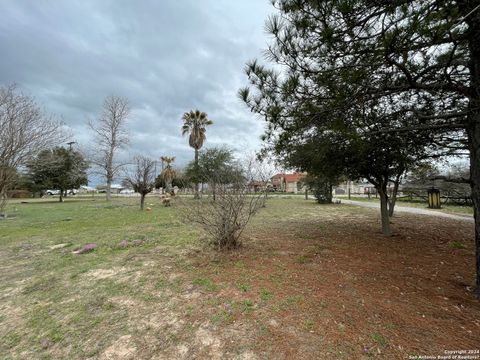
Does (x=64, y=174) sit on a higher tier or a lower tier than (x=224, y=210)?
higher

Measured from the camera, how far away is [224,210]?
15.3 ft

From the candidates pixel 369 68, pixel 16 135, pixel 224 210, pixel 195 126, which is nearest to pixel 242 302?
pixel 224 210

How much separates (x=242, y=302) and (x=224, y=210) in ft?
6.48

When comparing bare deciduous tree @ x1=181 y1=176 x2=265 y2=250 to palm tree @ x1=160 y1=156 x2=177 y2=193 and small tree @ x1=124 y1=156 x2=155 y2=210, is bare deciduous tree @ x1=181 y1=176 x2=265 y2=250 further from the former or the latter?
palm tree @ x1=160 y1=156 x2=177 y2=193

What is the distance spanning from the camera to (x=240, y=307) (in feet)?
9.21

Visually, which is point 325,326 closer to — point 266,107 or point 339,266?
point 339,266

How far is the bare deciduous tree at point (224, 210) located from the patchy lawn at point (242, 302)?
0.41 m

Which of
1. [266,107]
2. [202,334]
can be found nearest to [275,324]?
[202,334]

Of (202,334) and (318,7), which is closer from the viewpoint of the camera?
(202,334)

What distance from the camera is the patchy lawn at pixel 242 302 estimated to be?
7.12ft

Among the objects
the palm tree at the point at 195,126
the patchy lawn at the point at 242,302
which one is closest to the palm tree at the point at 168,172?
the palm tree at the point at 195,126

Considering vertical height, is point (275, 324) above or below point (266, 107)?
below

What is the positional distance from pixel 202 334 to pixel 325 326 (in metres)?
1.19

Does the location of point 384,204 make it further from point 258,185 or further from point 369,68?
point 369,68
